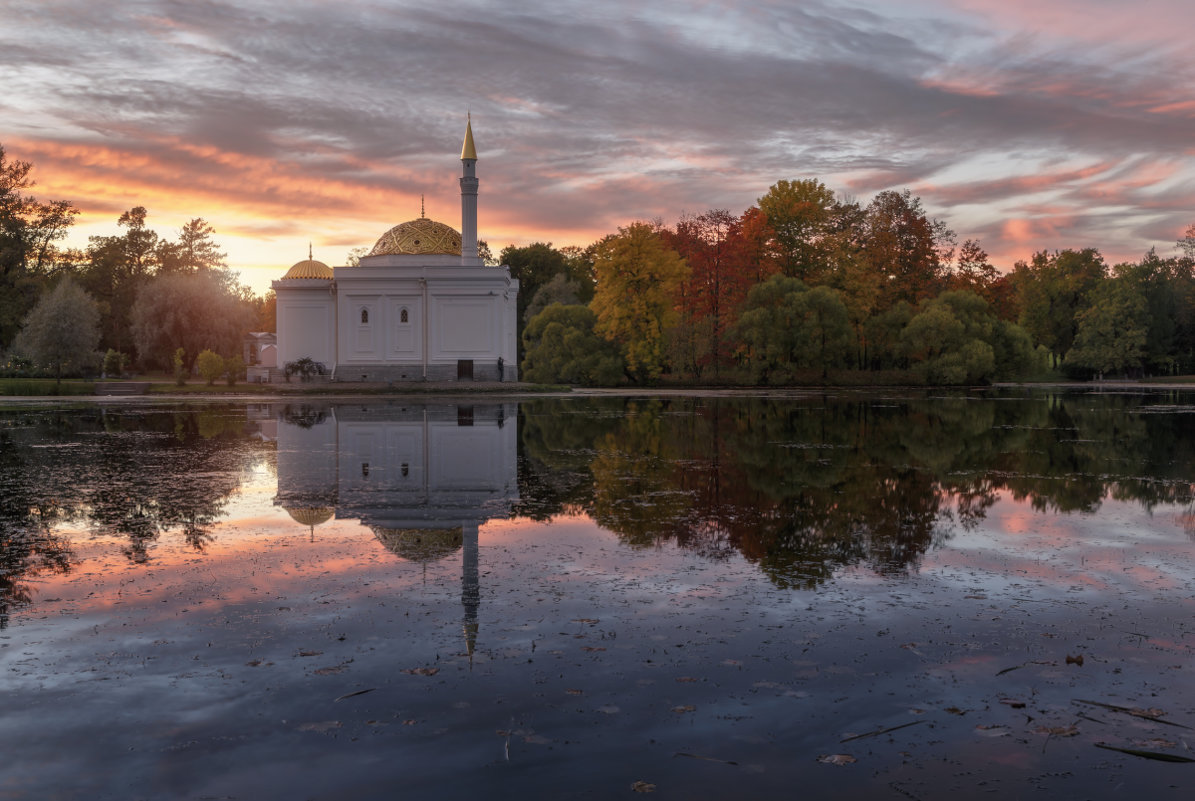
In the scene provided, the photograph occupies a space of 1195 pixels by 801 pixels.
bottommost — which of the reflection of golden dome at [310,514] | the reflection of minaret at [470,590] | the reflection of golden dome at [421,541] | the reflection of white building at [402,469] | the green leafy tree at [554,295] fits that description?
the reflection of minaret at [470,590]

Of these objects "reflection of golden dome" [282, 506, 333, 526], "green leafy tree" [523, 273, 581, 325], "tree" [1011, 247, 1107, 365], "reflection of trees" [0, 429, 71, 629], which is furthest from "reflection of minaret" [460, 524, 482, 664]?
"tree" [1011, 247, 1107, 365]

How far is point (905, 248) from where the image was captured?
83.2 metres

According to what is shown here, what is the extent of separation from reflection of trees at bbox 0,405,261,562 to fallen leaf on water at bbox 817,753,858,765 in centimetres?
876

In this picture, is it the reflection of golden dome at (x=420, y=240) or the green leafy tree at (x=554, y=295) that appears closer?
the reflection of golden dome at (x=420, y=240)

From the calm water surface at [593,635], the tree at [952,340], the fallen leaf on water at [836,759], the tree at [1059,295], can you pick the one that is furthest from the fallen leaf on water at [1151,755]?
the tree at [1059,295]

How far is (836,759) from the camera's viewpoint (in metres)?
5.80

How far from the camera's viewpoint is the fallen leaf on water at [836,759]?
5.76m

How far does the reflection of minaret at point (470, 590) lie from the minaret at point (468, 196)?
60.1 meters

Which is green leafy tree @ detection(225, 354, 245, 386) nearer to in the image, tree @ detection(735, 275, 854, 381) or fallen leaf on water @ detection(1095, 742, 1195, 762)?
tree @ detection(735, 275, 854, 381)

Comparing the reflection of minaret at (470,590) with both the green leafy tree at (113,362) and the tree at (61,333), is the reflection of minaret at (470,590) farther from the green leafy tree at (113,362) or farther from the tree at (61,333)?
the green leafy tree at (113,362)

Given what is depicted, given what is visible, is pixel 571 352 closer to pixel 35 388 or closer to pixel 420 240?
pixel 420 240

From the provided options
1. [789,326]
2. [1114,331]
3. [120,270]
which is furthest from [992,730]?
[120,270]

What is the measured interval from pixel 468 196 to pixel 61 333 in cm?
2933

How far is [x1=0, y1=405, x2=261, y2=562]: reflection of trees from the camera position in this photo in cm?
1366
